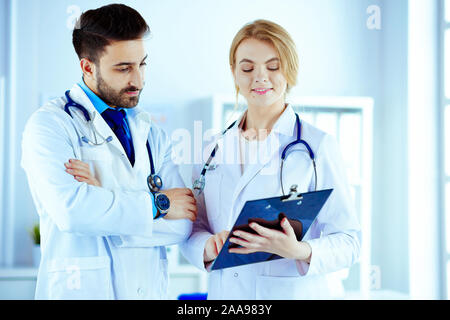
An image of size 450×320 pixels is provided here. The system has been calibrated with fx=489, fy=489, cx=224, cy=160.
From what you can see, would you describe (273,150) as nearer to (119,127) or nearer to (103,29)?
(119,127)

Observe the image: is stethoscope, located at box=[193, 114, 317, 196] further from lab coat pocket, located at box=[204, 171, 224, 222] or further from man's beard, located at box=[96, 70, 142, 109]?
man's beard, located at box=[96, 70, 142, 109]

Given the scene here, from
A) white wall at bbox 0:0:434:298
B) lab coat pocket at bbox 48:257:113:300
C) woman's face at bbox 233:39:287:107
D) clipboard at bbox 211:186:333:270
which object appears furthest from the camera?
white wall at bbox 0:0:434:298

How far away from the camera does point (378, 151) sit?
182cm

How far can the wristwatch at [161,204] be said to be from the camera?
44.3 inches

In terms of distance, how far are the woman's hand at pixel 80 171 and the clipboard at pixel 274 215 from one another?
33cm

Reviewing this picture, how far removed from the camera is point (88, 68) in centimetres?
119

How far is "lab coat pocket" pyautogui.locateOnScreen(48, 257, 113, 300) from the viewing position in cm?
110

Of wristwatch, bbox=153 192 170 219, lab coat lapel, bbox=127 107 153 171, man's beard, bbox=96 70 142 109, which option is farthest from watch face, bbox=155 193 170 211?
man's beard, bbox=96 70 142 109

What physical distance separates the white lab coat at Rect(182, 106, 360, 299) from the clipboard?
51 millimetres

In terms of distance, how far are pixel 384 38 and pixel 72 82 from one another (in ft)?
3.14

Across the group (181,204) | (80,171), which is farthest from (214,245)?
(80,171)

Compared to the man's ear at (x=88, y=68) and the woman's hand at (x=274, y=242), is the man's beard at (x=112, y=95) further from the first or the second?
the woman's hand at (x=274, y=242)

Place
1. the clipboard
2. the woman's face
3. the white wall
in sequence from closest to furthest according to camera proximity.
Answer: the clipboard
the woman's face
the white wall

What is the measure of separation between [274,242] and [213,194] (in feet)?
0.76
